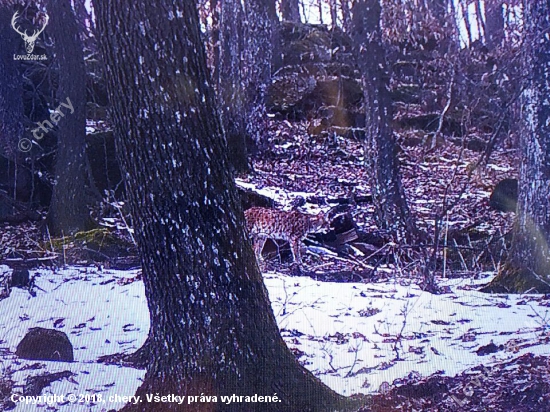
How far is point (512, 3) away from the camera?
4.56 metres

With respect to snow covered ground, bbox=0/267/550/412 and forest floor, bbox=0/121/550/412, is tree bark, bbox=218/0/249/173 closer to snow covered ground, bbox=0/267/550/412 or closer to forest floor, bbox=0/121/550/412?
forest floor, bbox=0/121/550/412

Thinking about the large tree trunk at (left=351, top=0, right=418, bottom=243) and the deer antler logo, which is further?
the large tree trunk at (left=351, top=0, right=418, bottom=243)

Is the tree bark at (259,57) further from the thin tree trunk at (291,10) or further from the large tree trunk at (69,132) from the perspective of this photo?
the large tree trunk at (69,132)

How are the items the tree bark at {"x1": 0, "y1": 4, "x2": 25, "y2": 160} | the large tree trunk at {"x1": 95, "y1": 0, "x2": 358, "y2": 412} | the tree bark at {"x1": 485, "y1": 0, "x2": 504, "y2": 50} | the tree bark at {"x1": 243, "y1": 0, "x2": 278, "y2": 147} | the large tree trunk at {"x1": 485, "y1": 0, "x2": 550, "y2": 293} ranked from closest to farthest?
the large tree trunk at {"x1": 95, "y1": 0, "x2": 358, "y2": 412} < the large tree trunk at {"x1": 485, "y1": 0, "x2": 550, "y2": 293} < the tree bark at {"x1": 0, "y1": 4, "x2": 25, "y2": 160} < the tree bark at {"x1": 243, "y1": 0, "x2": 278, "y2": 147} < the tree bark at {"x1": 485, "y1": 0, "x2": 504, "y2": 50}

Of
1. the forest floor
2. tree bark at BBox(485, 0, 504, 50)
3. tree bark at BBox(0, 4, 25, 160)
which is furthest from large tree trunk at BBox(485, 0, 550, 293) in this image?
tree bark at BBox(0, 4, 25, 160)

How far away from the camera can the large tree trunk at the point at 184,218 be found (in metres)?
2.42

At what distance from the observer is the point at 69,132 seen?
4453 mm

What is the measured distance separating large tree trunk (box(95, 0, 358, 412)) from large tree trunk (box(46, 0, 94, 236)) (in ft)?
5.24

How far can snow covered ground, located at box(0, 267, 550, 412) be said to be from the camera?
305cm

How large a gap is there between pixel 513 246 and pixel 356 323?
1.29 meters

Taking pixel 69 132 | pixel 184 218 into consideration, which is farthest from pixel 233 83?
pixel 184 218

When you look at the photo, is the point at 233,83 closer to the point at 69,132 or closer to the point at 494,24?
the point at 69,132

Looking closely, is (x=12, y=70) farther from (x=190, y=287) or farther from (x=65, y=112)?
(x=190, y=287)

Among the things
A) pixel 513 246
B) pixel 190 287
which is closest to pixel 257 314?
pixel 190 287
